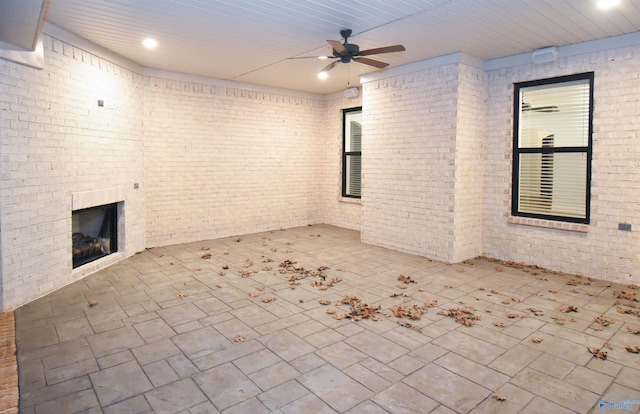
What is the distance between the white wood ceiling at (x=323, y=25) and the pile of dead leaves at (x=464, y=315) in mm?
3120

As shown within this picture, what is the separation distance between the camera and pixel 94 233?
20.0 ft

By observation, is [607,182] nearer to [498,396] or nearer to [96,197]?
[498,396]

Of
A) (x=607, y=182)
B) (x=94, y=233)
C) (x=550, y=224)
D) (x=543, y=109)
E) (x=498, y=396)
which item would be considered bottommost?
(x=498, y=396)

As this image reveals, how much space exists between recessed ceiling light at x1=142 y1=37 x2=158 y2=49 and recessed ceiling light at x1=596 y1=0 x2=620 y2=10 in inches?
204

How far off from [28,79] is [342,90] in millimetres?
6002

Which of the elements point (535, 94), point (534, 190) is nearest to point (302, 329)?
point (534, 190)

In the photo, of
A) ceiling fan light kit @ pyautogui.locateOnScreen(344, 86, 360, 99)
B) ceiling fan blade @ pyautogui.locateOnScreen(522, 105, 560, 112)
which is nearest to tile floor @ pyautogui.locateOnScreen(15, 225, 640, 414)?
ceiling fan blade @ pyautogui.locateOnScreen(522, 105, 560, 112)

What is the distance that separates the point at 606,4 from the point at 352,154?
218 inches

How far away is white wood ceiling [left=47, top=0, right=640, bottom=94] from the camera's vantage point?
160 inches

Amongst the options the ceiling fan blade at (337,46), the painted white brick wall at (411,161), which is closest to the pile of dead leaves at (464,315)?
the painted white brick wall at (411,161)

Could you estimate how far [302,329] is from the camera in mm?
3672

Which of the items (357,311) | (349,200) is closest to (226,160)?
(349,200)

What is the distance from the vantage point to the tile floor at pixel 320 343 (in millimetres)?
2607

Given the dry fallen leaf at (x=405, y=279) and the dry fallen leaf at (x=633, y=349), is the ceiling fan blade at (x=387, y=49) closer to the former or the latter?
the dry fallen leaf at (x=405, y=279)
